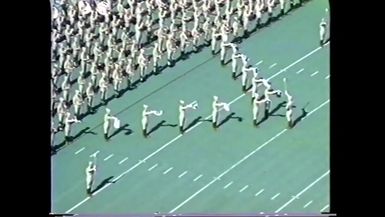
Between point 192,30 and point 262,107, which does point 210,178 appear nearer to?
point 262,107

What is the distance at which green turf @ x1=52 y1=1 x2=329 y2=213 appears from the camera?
880 centimetres

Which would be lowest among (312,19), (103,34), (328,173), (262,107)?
(328,173)

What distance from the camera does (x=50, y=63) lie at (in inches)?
355

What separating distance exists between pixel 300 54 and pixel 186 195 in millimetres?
1617

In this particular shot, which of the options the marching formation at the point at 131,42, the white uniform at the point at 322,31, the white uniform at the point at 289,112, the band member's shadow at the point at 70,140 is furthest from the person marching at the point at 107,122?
the white uniform at the point at 322,31

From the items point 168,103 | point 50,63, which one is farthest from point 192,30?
point 50,63

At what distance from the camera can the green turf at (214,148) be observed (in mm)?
8805

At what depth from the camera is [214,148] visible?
8.94m

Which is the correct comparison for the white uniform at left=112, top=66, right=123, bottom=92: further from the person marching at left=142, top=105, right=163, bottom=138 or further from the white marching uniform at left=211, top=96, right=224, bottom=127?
the white marching uniform at left=211, top=96, right=224, bottom=127

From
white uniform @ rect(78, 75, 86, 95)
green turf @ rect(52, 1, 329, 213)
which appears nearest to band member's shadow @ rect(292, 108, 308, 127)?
green turf @ rect(52, 1, 329, 213)

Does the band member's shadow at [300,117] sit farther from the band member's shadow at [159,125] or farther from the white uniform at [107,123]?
the white uniform at [107,123]

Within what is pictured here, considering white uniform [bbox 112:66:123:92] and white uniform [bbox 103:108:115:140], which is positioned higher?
white uniform [bbox 112:66:123:92]

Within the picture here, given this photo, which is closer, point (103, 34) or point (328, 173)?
point (328, 173)

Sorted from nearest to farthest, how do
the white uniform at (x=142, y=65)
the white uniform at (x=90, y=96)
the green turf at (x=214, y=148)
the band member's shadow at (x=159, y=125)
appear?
the green turf at (x=214, y=148)
the band member's shadow at (x=159, y=125)
the white uniform at (x=90, y=96)
the white uniform at (x=142, y=65)
